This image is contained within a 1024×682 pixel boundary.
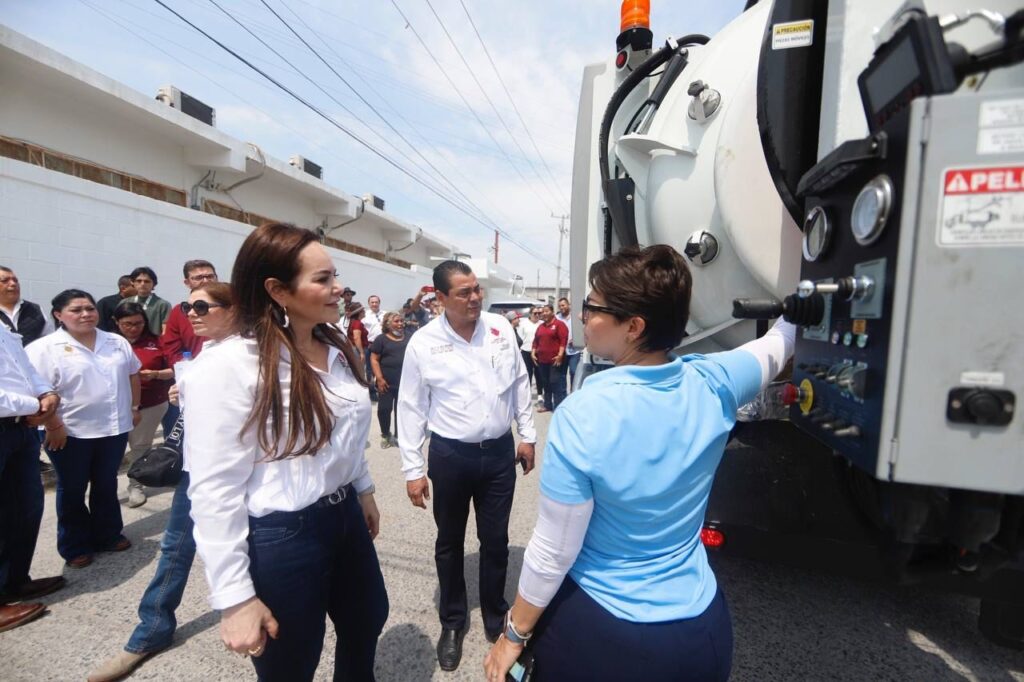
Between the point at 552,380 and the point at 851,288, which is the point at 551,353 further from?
the point at 851,288

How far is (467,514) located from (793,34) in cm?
230

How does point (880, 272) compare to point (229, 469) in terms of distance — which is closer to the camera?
point (880, 272)

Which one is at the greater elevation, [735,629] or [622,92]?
[622,92]

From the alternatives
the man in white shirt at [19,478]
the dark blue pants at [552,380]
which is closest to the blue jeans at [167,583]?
the man in white shirt at [19,478]

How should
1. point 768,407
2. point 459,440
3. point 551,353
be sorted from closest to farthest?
point 768,407 → point 459,440 → point 551,353

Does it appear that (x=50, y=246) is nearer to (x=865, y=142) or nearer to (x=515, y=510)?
(x=515, y=510)

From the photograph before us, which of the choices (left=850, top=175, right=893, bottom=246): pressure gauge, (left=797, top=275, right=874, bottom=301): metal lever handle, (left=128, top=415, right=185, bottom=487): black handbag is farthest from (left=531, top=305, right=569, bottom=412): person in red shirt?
(left=850, top=175, right=893, bottom=246): pressure gauge

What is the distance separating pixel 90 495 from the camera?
10.3 feet

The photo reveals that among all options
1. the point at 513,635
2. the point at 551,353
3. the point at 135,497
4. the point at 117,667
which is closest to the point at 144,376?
the point at 135,497

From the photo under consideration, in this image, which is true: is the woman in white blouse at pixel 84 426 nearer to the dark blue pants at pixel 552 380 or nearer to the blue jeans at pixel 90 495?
the blue jeans at pixel 90 495

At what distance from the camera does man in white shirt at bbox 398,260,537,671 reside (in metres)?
2.37

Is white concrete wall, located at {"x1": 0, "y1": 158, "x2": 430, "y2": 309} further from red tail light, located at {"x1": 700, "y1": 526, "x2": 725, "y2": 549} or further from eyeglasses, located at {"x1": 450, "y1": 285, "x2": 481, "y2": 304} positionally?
red tail light, located at {"x1": 700, "y1": 526, "x2": 725, "y2": 549}

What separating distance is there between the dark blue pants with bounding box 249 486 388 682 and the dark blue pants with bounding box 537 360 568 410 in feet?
20.3

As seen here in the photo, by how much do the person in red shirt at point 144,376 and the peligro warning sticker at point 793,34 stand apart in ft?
15.9
